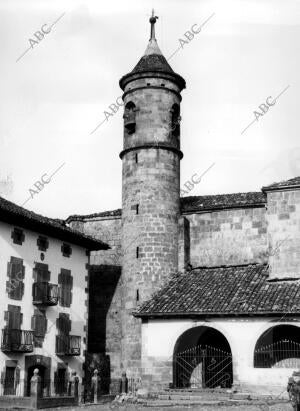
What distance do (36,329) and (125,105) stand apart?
12511mm

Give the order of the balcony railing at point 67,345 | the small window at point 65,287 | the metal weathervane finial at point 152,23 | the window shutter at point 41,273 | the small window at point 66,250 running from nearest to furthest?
the window shutter at point 41,273
the balcony railing at point 67,345
the small window at point 65,287
the small window at point 66,250
the metal weathervane finial at point 152,23

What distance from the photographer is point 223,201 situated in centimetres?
3500

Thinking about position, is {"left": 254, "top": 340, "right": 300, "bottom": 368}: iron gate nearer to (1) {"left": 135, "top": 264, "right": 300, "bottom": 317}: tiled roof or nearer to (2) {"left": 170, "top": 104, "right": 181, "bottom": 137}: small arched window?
(1) {"left": 135, "top": 264, "right": 300, "bottom": 317}: tiled roof

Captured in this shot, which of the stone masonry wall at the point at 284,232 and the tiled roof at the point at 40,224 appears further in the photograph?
the stone masonry wall at the point at 284,232

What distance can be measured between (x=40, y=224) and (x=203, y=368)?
9.62 m

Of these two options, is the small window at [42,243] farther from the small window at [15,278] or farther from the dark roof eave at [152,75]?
the dark roof eave at [152,75]

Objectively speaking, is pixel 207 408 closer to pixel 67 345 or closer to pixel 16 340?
pixel 16 340

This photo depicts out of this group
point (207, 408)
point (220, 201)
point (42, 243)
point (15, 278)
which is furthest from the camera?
point (220, 201)

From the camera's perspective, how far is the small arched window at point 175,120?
34.8 metres

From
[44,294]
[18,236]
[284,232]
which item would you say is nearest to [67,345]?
[44,294]

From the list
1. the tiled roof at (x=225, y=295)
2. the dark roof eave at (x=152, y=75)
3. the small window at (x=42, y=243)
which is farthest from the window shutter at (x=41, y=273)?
the dark roof eave at (x=152, y=75)

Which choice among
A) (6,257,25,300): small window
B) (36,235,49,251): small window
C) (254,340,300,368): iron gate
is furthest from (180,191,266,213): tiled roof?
(6,257,25,300): small window

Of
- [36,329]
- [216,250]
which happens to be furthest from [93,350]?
[216,250]

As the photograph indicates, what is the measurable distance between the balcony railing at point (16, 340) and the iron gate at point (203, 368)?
6305mm
